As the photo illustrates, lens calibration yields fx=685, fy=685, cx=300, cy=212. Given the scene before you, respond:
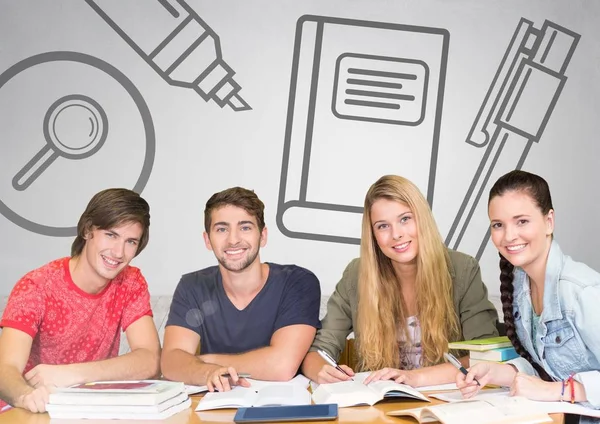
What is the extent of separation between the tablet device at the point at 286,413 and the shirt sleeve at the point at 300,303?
28.0 inches

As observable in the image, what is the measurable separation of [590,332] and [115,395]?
1.09 m

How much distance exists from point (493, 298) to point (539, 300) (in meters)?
3.00

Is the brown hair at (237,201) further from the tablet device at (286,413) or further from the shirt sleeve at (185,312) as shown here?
the tablet device at (286,413)

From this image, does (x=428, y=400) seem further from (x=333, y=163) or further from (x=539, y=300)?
(x=333, y=163)

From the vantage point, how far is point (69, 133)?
15.5 ft

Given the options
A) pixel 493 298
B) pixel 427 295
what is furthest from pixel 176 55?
pixel 427 295

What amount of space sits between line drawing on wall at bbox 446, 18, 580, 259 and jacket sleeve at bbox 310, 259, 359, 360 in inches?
104

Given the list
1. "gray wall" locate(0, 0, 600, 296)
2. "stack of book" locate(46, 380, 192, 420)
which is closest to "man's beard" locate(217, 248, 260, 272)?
"stack of book" locate(46, 380, 192, 420)

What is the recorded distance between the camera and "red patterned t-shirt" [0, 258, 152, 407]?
6.62ft

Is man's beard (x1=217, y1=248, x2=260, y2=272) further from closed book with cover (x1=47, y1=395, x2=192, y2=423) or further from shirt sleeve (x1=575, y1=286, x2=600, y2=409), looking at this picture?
shirt sleeve (x1=575, y1=286, x2=600, y2=409)

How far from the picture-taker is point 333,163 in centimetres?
475

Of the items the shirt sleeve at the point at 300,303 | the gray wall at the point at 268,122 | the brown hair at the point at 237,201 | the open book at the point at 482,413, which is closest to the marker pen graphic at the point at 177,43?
the gray wall at the point at 268,122

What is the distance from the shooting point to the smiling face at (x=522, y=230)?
172cm

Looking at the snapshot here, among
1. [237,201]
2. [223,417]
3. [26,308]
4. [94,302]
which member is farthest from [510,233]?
[26,308]
